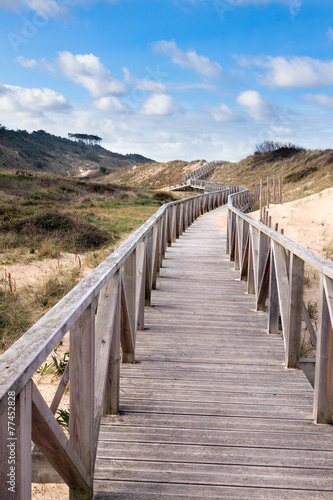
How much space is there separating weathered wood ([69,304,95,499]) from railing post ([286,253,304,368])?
1.97 meters

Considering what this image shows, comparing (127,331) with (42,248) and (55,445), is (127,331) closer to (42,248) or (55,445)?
(55,445)

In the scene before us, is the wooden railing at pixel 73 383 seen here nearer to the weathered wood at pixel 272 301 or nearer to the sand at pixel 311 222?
the weathered wood at pixel 272 301

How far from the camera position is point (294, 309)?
3.54 meters

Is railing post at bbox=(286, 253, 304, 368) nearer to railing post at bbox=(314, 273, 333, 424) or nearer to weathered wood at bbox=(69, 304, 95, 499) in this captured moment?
railing post at bbox=(314, 273, 333, 424)

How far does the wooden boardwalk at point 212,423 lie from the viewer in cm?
224

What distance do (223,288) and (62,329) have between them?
5209 mm

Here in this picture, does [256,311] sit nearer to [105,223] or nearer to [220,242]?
[220,242]

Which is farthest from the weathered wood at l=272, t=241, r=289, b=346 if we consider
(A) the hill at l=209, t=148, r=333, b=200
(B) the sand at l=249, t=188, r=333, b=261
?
(A) the hill at l=209, t=148, r=333, b=200

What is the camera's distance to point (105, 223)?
16.5 m

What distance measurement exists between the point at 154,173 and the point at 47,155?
89.6ft

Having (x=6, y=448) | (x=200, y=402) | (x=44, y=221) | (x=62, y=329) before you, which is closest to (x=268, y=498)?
(x=200, y=402)

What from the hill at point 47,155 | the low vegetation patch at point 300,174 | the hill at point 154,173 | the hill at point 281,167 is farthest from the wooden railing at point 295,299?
the hill at point 154,173

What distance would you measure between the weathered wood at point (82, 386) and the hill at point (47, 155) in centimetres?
6389

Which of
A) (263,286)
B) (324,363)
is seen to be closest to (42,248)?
(263,286)
